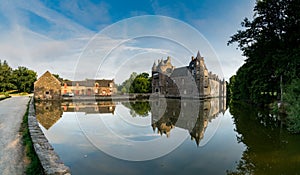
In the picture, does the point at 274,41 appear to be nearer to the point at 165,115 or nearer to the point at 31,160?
the point at 165,115

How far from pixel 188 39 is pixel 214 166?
10.4 meters

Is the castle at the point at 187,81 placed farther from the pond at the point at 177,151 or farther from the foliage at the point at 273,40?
the pond at the point at 177,151

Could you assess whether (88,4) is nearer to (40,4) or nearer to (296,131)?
(40,4)

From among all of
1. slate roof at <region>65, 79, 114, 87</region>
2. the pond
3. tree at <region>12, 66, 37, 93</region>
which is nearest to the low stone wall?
the pond

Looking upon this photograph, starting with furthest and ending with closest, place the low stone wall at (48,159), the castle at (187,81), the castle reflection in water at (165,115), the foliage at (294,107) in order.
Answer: the castle at (187,81) → the castle reflection in water at (165,115) → the foliage at (294,107) → the low stone wall at (48,159)

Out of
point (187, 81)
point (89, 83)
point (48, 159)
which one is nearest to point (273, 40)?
point (48, 159)

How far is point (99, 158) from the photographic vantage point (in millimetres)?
6434

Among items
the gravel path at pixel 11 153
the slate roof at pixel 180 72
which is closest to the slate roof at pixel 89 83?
the slate roof at pixel 180 72

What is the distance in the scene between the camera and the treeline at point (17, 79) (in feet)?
173

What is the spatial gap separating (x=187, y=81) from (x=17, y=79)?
4368 cm

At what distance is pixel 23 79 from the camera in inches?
2173

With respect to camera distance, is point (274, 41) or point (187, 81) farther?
point (187, 81)

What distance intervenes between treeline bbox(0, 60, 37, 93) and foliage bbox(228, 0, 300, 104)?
54.3 meters

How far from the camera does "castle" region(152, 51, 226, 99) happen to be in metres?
43.9
